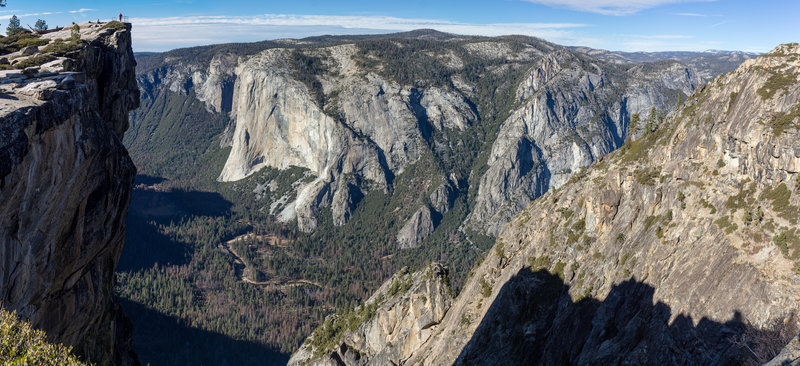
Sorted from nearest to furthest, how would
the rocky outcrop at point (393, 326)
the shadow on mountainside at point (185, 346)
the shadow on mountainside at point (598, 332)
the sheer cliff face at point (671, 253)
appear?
1. the shadow on mountainside at point (598, 332)
2. the sheer cliff face at point (671, 253)
3. the rocky outcrop at point (393, 326)
4. the shadow on mountainside at point (185, 346)

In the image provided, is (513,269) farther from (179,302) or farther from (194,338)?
(179,302)

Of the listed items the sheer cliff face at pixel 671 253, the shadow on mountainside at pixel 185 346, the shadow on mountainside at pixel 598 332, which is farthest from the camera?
the shadow on mountainside at pixel 185 346

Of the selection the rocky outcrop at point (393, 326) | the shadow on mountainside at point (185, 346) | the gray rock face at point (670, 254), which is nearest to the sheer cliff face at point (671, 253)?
the gray rock face at point (670, 254)

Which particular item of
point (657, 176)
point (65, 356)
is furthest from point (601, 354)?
point (65, 356)

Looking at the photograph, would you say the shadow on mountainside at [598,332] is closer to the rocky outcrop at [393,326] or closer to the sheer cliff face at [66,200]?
the rocky outcrop at [393,326]

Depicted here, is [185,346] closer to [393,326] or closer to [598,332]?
[393,326]

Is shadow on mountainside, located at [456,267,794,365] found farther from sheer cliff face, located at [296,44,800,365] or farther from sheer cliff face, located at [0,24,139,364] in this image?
sheer cliff face, located at [0,24,139,364]

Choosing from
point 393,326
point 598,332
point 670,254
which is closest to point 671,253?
point 670,254
